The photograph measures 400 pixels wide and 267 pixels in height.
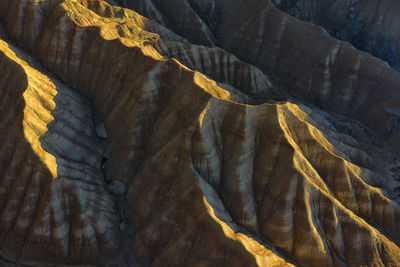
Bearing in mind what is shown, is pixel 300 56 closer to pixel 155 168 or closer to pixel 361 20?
pixel 361 20

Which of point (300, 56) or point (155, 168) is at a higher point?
point (300, 56)

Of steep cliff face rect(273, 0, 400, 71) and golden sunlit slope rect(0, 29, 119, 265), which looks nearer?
golden sunlit slope rect(0, 29, 119, 265)

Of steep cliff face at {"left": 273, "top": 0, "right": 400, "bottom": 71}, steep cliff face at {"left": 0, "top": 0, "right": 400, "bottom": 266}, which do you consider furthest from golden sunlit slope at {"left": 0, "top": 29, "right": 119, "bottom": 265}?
steep cliff face at {"left": 273, "top": 0, "right": 400, "bottom": 71}

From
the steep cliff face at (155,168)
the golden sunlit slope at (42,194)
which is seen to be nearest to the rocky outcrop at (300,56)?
the steep cliff face at (155,168)

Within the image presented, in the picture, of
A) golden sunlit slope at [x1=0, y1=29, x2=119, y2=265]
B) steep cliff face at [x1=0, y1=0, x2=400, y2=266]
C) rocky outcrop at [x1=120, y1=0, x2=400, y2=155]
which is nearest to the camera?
steep cliff face at [x1=0, y1=0, x2=400, y2=266]

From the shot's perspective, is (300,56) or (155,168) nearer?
(155,168)

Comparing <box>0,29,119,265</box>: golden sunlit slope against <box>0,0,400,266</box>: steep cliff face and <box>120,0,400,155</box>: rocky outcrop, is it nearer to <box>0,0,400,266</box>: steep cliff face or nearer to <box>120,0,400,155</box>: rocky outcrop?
<box>0,0,400,266</box>: steep cliff face

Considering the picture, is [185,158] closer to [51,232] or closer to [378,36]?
[51,232]

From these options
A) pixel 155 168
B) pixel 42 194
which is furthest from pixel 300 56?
pixel 42 194

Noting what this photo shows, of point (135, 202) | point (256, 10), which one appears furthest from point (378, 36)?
point (135, 202)
